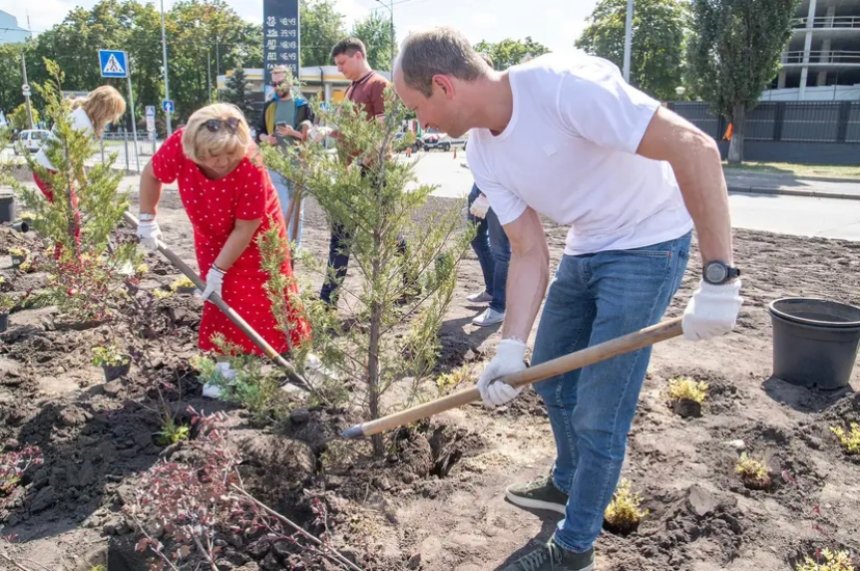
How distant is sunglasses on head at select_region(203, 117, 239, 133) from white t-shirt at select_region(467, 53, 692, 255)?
1.43 metres

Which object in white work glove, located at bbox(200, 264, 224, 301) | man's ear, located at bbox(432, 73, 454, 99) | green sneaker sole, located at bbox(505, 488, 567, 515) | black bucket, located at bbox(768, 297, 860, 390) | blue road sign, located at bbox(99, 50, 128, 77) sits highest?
blue road sign, located at bbox(99, 50, 128, 77)

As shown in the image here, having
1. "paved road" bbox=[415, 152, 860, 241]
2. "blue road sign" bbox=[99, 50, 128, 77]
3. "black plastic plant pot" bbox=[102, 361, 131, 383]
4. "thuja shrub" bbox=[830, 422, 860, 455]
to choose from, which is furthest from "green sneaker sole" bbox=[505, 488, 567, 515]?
"blue road sign" bbox=[99, 50, 128, 77]

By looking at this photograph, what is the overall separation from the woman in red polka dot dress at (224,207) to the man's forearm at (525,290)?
3.58ft

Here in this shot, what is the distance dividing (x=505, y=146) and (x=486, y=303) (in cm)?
365

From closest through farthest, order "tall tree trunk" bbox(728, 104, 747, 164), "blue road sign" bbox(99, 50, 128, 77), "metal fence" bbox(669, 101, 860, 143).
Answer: "blue road sign" bbox(99, 50, 128, 77) → "tall tree trunk" bbox(728, 104, 747, 164) → "metal fence" bbox(669, 101, 860, 143)

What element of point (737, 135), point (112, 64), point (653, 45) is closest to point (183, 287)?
point (112, 64)

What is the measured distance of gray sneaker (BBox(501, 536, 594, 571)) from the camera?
2396 mm

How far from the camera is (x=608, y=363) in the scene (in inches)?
88.3

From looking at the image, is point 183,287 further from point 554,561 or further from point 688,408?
point 554,561

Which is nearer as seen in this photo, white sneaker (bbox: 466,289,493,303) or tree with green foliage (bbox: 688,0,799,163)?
white sneaker (bbox: 466,289,493,303)

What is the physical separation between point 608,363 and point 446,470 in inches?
48.7

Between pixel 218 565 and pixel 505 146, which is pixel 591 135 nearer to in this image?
pixel 505 146

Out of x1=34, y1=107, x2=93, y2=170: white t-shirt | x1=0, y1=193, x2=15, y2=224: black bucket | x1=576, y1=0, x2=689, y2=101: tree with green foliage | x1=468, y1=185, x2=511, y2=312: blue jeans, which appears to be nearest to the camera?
x1=34, y1=107, x2=93, y2=170: white t-shirt

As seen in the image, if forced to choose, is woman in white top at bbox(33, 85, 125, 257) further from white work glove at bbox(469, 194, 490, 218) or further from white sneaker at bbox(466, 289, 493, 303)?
white sneaker at bbox(466, 289, 493, 303)
